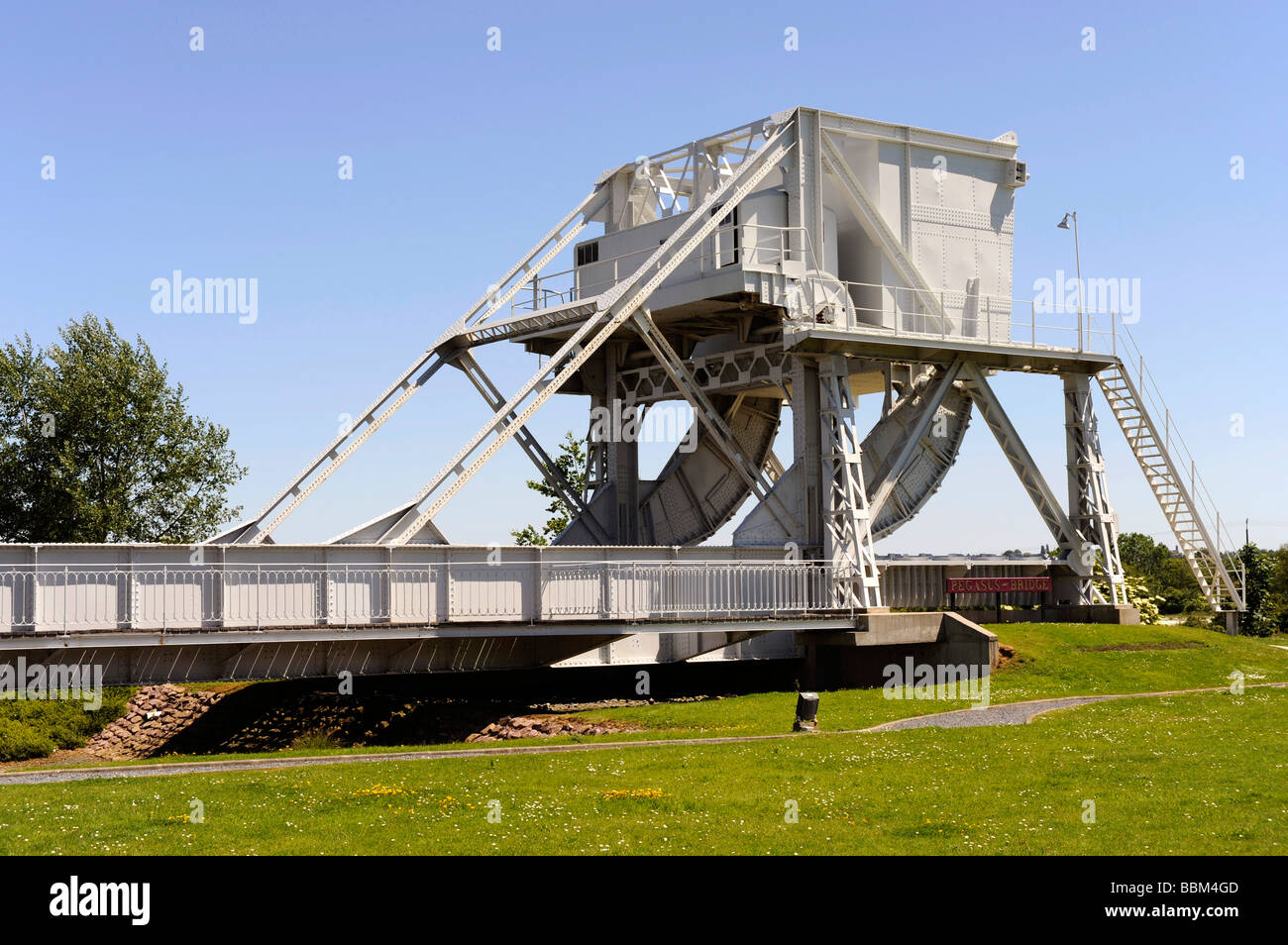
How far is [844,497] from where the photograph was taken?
35.9 m

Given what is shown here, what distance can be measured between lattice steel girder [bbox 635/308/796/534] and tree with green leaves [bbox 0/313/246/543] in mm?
23387

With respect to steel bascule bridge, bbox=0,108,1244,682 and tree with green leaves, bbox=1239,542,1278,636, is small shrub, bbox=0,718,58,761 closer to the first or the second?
steel bascule bridge, bbox=0,108,1244,682

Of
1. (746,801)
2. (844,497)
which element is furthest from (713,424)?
(746,801)

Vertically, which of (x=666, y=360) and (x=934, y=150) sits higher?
(x=934, y=150)

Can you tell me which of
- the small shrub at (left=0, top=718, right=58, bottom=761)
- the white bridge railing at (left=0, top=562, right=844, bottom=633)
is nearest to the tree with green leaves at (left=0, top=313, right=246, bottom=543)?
the small shrub at (left=0, top=718, right=58, bottom=761)

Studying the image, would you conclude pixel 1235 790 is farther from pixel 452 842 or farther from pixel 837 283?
pixel 837 283

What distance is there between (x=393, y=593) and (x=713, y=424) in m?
13.0

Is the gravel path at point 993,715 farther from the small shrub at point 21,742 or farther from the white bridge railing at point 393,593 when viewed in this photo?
the small shrub at point 21,742

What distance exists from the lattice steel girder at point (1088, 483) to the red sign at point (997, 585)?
1.91m

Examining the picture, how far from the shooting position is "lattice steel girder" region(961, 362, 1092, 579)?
134 ft
